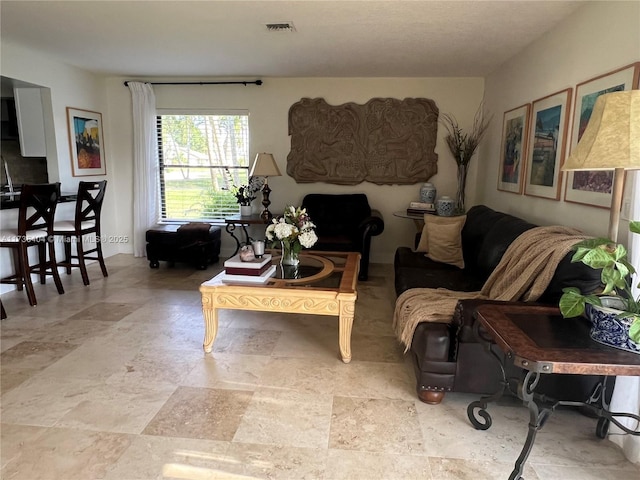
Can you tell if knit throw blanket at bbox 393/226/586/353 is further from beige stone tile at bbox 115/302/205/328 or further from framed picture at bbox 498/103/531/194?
beige stone tile at bbox 115/302/205/328

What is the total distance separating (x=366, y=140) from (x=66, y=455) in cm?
427

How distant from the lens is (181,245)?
468 cm

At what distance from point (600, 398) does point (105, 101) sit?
5960mm

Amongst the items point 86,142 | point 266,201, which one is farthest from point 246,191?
point 86,142

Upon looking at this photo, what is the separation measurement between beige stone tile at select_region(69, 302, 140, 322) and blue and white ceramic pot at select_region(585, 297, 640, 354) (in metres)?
3.22

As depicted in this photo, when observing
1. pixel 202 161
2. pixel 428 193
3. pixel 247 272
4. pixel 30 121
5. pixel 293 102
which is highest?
pixel 293 102

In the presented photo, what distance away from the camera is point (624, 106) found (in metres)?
1.41

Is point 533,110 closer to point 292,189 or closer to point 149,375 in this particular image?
point 292,189

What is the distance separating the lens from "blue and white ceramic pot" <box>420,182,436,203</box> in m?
4.78

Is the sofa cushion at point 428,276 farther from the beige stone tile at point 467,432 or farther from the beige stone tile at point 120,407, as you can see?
the beige stone tile at point 120,407

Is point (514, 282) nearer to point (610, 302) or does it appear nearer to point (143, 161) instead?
point (610, 302)

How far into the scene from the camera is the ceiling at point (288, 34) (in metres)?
2.72

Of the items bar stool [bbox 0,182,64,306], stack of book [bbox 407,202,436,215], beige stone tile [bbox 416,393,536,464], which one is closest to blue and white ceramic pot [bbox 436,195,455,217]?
stack of book [bbox 407,202,436,215]

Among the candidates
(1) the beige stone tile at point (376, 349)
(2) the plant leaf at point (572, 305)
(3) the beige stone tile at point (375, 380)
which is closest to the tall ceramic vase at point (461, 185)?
(1) the beige stone tile at point (376, 349)
